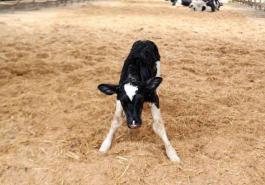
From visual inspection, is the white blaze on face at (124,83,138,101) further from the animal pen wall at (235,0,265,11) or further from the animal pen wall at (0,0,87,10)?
the animal pen wall at (235,0,265,11)

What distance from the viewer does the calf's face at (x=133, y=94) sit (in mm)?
4877

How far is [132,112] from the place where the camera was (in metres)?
4.89

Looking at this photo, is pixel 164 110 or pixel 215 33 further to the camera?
pixel 215 33

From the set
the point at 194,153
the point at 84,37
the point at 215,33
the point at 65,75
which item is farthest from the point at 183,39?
the point at 194,153

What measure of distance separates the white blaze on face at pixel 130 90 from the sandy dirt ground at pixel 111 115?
27.7 inches

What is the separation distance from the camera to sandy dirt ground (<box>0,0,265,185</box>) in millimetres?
4898

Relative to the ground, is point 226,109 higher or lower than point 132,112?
lower

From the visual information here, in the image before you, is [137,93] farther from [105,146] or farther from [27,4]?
[27,4]

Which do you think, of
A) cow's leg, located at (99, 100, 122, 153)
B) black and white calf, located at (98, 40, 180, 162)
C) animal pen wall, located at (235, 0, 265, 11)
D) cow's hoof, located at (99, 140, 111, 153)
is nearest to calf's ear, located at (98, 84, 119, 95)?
black and white calf, located at (98, 40, 180, 162)

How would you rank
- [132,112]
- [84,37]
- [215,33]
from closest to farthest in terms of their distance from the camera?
[132,112]
[84,37]
[215,33]

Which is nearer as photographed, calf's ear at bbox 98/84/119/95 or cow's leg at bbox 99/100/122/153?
calf's ear at bbox 98/84/119/95

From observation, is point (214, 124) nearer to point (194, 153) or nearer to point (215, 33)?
point (194, 153)

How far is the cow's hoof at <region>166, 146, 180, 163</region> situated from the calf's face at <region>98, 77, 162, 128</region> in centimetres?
60

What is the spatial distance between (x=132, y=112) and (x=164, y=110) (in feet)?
6.57
